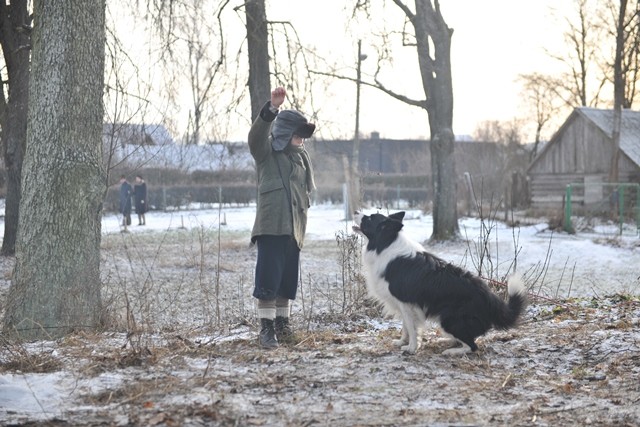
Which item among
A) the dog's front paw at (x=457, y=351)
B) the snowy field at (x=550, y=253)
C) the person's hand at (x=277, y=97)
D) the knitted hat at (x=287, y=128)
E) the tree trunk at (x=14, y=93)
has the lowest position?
the snowy field at (x=550, y=253)

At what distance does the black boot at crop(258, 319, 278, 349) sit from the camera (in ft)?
20.0

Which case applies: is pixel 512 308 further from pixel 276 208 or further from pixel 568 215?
pixel 568 215

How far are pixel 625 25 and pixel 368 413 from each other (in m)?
26.7

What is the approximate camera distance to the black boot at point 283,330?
6.42m

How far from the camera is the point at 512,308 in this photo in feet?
20.1

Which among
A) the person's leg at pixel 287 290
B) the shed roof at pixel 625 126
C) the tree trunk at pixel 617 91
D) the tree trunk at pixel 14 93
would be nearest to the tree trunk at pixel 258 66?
the tree trunk at pixel 14 93

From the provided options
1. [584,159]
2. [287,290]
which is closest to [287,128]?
[287,290]

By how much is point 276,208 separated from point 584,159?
3156 centimetres

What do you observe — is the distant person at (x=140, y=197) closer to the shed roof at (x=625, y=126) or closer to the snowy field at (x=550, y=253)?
the snowy field at (x=550, y=253)

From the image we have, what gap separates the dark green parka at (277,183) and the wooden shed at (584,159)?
27463mm

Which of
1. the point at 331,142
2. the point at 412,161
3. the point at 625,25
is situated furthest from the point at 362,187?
the point at 412,161

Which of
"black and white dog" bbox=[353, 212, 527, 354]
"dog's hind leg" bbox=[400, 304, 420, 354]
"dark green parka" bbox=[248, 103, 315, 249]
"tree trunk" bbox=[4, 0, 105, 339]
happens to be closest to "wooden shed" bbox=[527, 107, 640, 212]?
"black and white dog" bbox=[353, 212, 527, 354]

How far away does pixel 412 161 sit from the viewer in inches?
2606

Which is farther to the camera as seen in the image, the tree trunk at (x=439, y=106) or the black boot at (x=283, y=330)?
the tree trunk at (x=439, y=106)
